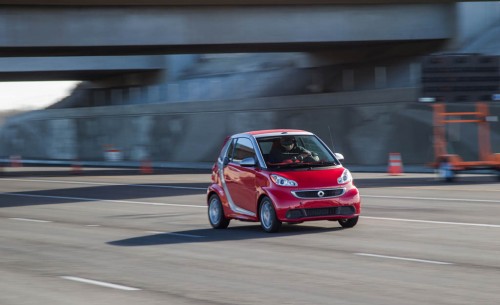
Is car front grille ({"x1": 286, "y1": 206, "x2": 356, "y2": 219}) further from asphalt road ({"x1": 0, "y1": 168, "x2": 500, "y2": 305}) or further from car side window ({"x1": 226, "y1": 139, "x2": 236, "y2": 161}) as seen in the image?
car side window ({"x1": 226, "y1": 139, "x2": 236, "y2": 161})

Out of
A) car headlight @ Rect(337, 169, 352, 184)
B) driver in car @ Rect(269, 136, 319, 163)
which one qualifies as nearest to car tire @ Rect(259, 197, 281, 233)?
driver in car @ Rect(269, 136, 319, 163)

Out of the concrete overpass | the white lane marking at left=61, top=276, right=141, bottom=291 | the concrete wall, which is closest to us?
the white lane marking at left=61, top=276, right=141, bottom=291

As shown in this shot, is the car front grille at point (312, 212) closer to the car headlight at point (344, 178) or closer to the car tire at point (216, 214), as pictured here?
the car headlight at point (344, 178)

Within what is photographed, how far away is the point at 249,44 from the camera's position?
40906 mm

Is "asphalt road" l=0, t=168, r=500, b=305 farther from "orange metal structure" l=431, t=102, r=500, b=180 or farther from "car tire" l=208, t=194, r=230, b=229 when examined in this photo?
"orange metal structure" l=431, t=102, r=500, b=180

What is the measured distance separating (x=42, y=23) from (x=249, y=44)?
27.3 feet

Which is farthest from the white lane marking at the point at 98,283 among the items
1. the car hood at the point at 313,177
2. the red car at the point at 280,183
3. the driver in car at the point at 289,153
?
the driver in car at the point at 289,153

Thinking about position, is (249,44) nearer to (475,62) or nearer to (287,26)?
(287,26)

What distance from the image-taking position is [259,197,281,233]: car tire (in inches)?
626

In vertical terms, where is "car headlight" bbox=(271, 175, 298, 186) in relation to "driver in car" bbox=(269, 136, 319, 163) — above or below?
below

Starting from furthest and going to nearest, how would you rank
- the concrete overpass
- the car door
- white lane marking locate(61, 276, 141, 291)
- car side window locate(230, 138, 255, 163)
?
the concrete overpass
car side window locate(230, 138, 255, 163)
the car door
white lane marking locate(61, 276, 141, 291)

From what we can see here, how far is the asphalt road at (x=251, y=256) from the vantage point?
9.98m

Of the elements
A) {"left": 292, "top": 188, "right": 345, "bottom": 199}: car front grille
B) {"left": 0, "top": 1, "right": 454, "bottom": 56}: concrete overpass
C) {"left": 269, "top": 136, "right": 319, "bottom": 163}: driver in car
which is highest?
{"left": 0, "top": 1, "right": 454, "bottom": 56}: concrete overpass

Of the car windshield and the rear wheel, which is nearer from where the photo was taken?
the car windshield
